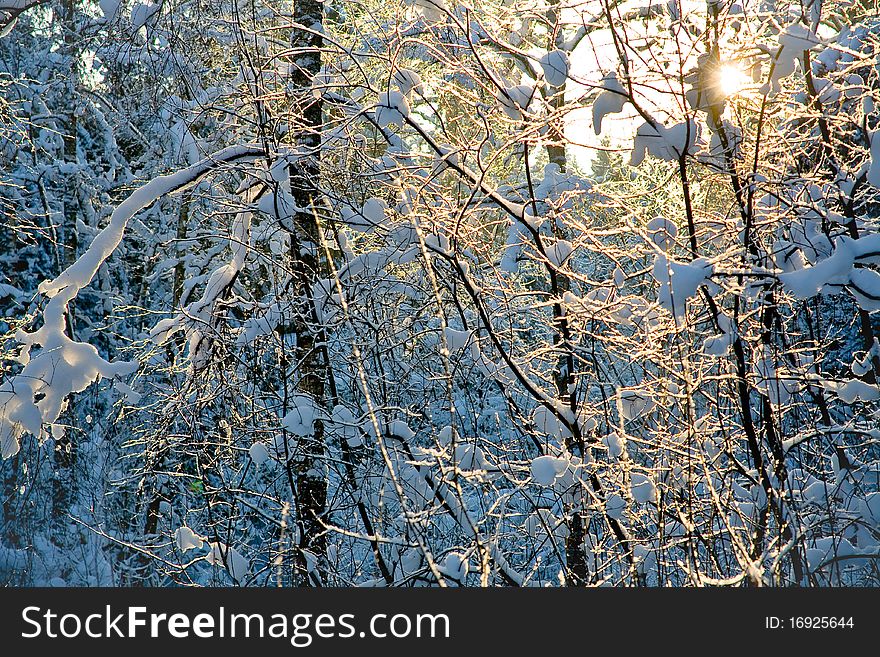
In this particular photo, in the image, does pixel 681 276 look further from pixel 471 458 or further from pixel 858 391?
pixel 471 458

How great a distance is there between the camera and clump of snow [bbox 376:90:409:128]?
3139 millimetres

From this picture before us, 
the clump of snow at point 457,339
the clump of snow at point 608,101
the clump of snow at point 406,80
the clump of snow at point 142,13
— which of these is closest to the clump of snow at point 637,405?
the clump of snow at point 457,339

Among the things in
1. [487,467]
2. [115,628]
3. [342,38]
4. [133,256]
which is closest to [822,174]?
[487,467]

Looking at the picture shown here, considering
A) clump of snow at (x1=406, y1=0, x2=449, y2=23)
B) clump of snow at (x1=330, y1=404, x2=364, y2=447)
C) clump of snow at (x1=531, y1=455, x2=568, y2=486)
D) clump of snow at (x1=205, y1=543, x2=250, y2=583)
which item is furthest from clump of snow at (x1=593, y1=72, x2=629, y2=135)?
clump of snow at (x1=205, y1=543, x2=250, y2=583)

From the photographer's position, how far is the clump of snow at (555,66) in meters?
2.76

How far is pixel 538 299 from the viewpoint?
3.73 meters

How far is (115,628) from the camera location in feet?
8.18

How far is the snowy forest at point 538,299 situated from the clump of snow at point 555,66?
0.01 m

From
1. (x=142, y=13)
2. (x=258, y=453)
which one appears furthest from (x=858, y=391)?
(x=142, y=13)

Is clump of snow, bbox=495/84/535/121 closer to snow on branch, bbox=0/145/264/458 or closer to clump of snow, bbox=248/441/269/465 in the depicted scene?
snow on branch, bbox=0/145/264/458

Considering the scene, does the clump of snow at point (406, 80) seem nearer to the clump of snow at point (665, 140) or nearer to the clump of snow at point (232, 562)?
the clump of snow at point (665, 140)

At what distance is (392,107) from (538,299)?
1.19 m

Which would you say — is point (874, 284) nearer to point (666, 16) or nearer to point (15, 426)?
point (666, 16)

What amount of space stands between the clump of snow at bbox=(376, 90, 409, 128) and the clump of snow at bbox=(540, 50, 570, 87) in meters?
0.62
